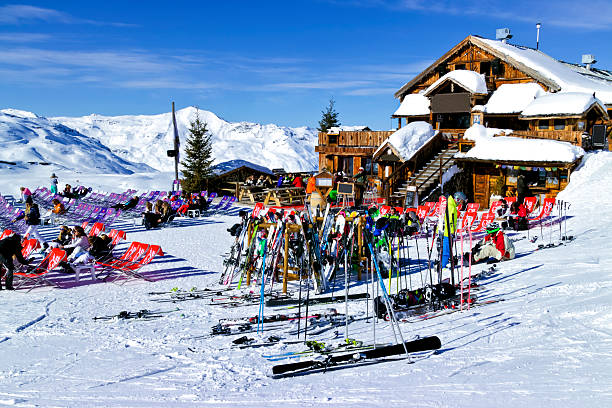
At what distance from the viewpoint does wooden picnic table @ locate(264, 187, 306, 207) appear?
24.2m

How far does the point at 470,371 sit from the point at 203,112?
175 m

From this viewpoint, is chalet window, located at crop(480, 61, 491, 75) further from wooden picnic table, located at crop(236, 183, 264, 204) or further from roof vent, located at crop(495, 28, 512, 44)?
wooden picnic table, located at crop(236, 183, 264, 204)

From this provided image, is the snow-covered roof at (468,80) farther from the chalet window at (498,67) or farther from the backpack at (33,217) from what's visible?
the backpack at (33,217)

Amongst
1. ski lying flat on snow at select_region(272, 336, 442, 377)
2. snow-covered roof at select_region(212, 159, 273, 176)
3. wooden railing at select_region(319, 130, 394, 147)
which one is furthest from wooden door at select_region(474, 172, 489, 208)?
ski lying flat on snow at select_region(272, 336, 442, 377)

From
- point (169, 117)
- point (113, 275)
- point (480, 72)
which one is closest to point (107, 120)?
point (169, 117)

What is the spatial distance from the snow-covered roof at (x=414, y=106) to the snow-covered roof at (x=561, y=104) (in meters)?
7.32

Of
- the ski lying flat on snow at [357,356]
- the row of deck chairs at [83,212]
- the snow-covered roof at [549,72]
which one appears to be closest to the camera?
the ski lying flat on snow at [357,356]

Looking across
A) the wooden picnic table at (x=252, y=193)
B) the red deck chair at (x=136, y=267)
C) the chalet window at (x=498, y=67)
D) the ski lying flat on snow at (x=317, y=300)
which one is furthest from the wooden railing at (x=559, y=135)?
the red deck chair at (x=136, y=267)

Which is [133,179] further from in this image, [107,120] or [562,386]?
[107,120]

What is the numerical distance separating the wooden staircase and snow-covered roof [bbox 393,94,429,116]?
268 inches

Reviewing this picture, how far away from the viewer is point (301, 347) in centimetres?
705

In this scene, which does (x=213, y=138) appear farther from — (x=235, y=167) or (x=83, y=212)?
(x=83, y=212)

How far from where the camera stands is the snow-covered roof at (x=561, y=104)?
76.6ft

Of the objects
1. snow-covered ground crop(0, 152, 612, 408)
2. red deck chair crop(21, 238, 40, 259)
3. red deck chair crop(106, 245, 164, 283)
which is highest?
red deck chair crop(21, 238, 40, 259)
